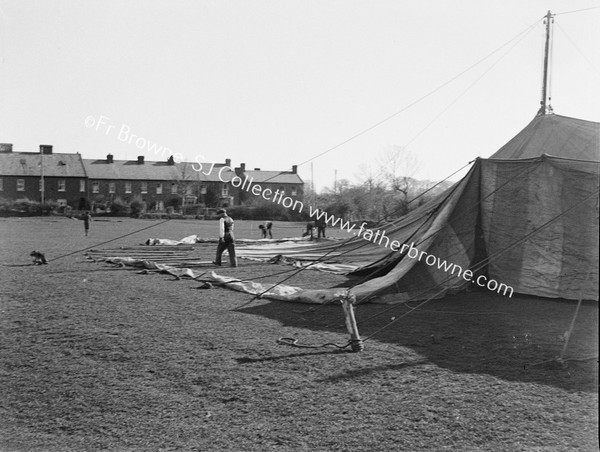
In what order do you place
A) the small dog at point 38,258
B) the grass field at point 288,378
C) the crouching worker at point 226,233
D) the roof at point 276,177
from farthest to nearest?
1. the roof at point 276,177
2. the small dog at point 38,258
3. the crouching worker at point 226,233
4. the grass field at point 288,378

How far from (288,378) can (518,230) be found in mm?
6942

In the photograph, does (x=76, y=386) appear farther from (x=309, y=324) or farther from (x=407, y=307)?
(x=407, y=307)

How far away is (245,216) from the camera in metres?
63.1

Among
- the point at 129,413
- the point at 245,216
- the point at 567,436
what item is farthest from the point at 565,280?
the point at 245,216

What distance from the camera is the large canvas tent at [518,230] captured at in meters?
10.4

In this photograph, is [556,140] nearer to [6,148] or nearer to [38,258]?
[38,258]

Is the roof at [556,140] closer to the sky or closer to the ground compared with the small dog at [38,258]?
closer to the sky

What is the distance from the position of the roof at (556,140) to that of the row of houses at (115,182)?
2134 inches

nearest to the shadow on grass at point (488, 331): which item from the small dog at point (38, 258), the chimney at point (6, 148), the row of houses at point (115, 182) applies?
the small dog at point (38, 258)

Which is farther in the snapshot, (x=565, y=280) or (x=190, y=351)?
(x=565, y=280)

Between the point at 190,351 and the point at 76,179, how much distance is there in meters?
68.8

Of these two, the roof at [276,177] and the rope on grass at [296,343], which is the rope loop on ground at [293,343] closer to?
the rope on grass at [296,343]

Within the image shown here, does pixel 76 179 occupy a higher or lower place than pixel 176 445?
higher

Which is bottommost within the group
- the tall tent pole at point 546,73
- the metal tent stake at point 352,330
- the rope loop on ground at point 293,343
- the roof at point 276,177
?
the rope loop on ground at point 293,343
